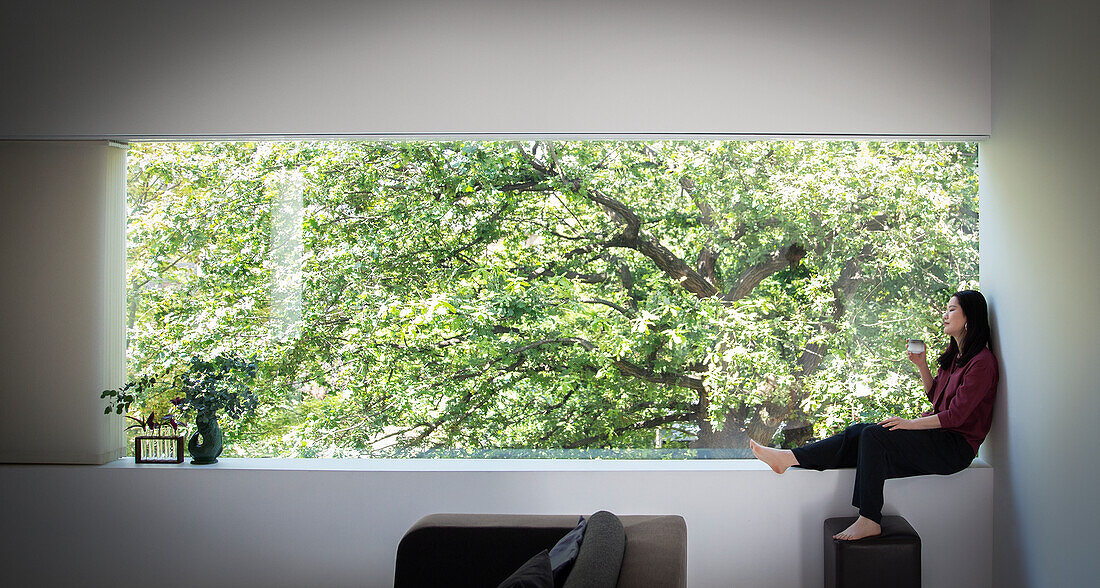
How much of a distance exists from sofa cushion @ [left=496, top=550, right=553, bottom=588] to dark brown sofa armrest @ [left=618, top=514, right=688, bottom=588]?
0.21 meters

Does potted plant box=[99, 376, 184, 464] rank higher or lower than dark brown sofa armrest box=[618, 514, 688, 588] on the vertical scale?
higher

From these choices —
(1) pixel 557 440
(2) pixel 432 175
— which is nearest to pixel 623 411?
(1) pixel 557 440

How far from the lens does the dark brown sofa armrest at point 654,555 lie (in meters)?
2.14

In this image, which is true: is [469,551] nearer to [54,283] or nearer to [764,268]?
[764,268]

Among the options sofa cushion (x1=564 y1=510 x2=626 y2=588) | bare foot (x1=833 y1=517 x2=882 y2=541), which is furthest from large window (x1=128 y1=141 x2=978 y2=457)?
sofa cushion (x1=564 y1=510 x2=626 y2=588)

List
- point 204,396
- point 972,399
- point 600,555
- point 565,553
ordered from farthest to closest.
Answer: point 204,396
point 972,399
point 565,553
point 600,555

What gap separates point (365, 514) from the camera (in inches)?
141

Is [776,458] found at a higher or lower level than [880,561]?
higher

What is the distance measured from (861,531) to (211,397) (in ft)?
9.42

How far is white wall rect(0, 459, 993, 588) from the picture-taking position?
3.52m
